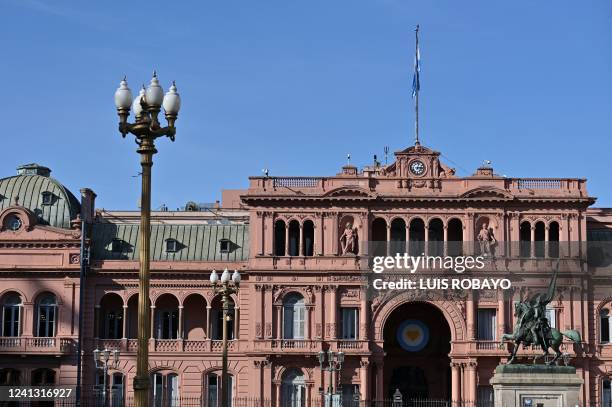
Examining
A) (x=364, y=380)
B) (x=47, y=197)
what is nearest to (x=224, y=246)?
(x=47, y=197)

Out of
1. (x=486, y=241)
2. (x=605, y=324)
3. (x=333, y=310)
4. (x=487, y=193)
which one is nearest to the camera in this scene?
(x=333, y=310)

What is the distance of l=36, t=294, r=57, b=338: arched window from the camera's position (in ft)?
303

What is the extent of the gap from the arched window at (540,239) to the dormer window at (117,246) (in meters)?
32.2

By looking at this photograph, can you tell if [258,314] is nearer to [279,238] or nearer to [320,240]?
[279,238]

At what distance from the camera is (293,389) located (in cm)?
8975

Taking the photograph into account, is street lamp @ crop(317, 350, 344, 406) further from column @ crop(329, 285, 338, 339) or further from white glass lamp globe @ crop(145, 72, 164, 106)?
white glass lamp globe @ crop(145, 72, 164, 106)

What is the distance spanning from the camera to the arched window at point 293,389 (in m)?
89.5

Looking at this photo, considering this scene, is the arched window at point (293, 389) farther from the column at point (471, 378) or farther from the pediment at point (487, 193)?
the pediment at point (487, 193)

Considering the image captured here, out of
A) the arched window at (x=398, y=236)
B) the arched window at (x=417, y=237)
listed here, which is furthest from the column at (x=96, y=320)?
the arched window at (x=417, y=237)

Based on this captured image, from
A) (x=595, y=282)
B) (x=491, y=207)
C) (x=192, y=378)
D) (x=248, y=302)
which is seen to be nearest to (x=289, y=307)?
(x=248, y=302)

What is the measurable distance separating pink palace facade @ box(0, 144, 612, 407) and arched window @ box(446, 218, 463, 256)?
0.12 meters

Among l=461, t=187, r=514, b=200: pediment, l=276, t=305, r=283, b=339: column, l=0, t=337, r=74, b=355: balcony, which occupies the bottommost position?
l=0, t=337, r=74, b=355: balcony

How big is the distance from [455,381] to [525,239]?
12316 mm

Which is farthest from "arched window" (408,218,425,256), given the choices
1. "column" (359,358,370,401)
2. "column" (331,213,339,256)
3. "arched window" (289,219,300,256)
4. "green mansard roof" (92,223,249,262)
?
"green mansard roof" (92,223,249,262)
